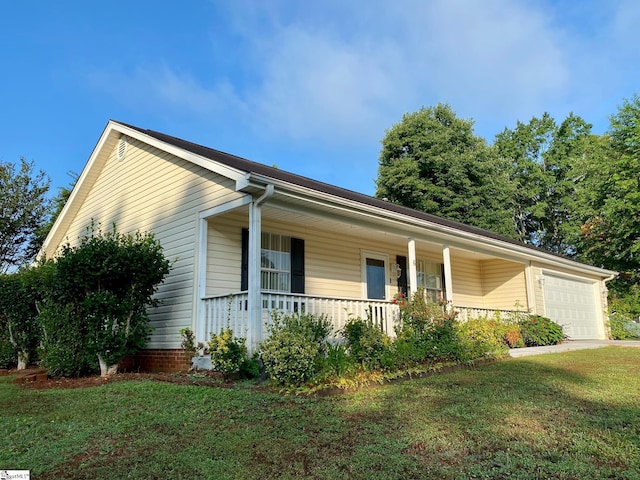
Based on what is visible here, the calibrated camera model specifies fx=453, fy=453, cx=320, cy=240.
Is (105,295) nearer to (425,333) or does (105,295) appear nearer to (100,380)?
(100,380)

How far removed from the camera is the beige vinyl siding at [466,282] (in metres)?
14.4

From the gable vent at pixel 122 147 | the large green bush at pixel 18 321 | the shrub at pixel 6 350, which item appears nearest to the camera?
the large green bush at pixel 18 321

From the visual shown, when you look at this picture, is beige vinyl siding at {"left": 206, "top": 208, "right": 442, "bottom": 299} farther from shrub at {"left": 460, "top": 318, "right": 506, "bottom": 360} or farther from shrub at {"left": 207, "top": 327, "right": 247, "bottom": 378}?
shrub at {"left": 460, "top": 318, "right": 506, "bottom": 360}

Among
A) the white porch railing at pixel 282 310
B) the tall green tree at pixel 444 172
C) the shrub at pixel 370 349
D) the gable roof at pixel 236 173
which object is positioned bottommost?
the shrub at pixel 370 349

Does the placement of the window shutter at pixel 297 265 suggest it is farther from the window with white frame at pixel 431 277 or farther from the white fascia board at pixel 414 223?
the window with white frame at pixel 431 277

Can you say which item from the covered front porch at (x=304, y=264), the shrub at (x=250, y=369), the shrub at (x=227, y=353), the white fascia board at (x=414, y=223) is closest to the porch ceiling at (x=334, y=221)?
the covered front porch at (x=304, y=264)

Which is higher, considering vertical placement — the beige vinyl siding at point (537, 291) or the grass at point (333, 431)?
the beige vinyl siding at point (537, 291)

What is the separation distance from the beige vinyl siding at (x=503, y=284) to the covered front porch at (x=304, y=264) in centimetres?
32

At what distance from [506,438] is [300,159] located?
2325 cm

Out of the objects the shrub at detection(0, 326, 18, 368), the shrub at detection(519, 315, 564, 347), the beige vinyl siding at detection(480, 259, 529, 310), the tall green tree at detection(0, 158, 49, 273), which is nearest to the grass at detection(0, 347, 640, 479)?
the shrub at detection(0, 326, 18, 368)

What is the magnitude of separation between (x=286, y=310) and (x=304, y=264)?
2653mm

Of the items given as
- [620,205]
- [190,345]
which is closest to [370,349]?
[190,345]

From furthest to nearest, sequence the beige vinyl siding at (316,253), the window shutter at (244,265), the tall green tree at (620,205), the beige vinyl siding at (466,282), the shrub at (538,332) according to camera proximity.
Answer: the tall green tree at (620,205) < the beige vinyl siding at (466,282) < the shrub at (538,332) < the window shutter at (244,265) < the beige vinyl siding at (316,253)

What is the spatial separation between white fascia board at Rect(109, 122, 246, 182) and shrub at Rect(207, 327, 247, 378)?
254 centimetres
